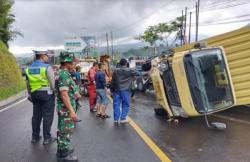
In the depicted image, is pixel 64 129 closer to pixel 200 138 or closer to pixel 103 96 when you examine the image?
pixel 200 138

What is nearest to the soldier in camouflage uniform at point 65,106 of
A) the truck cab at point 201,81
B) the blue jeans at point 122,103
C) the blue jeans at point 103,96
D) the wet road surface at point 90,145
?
the wet road surface at point 90,145

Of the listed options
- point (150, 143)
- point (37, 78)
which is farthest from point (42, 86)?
point (150, 143)

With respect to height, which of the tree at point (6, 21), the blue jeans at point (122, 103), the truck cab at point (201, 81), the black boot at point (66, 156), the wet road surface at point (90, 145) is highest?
the tree at point (6, 21)

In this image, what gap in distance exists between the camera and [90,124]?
10.0 metres

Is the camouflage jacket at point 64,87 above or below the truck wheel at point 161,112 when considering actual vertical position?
above

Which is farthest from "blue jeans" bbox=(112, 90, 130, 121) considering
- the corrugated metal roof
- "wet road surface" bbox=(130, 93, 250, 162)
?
the corrugated metal roof

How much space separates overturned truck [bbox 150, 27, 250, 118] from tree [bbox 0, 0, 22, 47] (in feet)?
96.7

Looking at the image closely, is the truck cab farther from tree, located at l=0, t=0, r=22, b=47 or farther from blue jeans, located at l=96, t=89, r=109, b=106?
tree, located at l=0, t=0, r=22, b=47

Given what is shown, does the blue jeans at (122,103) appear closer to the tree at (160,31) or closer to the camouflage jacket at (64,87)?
the camouflage jacket at (64,87)

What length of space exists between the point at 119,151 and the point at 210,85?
10.5 feet

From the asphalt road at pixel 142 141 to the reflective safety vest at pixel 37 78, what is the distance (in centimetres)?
126

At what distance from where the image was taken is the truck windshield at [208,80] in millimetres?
8406

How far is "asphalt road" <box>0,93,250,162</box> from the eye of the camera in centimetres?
635

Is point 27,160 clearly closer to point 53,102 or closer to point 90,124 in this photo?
point 53,102
